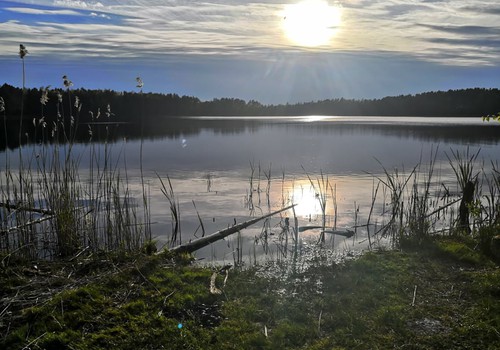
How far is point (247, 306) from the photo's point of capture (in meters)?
5.38

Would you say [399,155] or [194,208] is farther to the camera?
[399,155]

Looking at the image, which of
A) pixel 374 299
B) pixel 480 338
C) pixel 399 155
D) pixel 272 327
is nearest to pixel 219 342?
pixel 272 327

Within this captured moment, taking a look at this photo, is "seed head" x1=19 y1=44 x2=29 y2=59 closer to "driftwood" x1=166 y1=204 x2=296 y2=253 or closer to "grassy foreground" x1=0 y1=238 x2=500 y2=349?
"grassy foreground" x1=0 y1=238 x2=500 y2=349

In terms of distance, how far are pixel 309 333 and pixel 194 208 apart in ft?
27.4

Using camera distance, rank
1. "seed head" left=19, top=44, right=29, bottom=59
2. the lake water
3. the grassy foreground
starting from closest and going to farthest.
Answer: the grassy foreground < "seed head" left=19, top=44, right=29, bottom=59 < the lake water

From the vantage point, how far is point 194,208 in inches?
502

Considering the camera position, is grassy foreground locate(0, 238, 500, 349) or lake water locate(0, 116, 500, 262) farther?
lake water locate(0, 116, 500, 262)

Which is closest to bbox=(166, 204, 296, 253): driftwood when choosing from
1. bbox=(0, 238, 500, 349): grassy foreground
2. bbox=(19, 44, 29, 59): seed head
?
bbox=(0, 238, 500, 349): grassy foreground

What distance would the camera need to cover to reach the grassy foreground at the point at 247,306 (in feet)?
14.7

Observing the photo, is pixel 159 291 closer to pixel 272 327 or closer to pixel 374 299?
pixel 272 327

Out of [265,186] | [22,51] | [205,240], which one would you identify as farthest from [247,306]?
[265,186]

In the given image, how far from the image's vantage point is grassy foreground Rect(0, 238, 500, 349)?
4473mm

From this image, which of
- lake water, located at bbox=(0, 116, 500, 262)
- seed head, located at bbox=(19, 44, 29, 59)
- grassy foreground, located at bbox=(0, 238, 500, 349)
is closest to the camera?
grassy foreground, located at bbox=(0, 238, 500, 349)

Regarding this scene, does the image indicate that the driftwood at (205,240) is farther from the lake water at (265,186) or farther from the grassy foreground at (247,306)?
the grassy foreground at (247,306)
